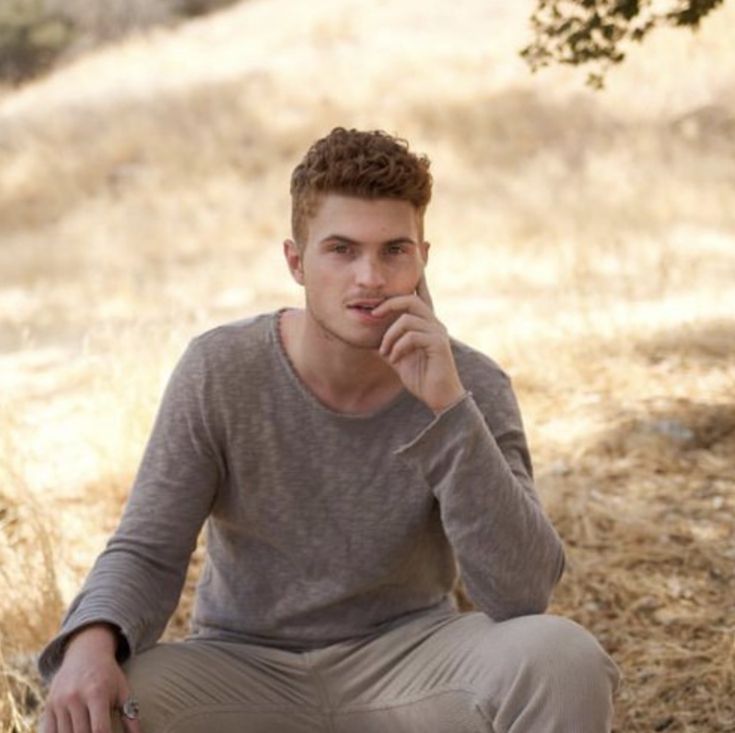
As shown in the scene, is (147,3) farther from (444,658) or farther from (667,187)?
(444,658)

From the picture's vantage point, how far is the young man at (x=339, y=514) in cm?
251

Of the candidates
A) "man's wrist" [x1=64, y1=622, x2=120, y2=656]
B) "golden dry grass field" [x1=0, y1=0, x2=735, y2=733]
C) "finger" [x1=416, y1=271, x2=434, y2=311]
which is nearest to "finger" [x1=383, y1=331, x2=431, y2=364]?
"finger" [x1=416, y1=271, x2=434, y2=311]

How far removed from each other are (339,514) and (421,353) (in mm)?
385

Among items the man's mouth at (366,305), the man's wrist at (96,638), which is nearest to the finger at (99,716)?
the man's wrist at (96,638)

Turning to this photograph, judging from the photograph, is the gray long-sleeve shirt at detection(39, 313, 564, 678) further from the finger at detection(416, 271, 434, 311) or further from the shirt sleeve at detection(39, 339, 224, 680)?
the finger at detection(416, 271, 434, 311)

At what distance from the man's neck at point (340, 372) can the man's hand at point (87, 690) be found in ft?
2.09

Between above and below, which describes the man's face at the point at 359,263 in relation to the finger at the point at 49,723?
above

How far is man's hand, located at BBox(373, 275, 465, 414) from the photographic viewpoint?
2498mm

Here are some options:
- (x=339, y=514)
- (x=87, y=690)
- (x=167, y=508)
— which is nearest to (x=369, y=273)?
(x=339, y=514)

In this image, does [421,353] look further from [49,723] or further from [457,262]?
[457,262]

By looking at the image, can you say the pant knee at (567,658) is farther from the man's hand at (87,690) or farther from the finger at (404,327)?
the man's hand at (87,690)

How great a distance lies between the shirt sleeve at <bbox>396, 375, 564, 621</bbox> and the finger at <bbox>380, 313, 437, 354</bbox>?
0.14 metres

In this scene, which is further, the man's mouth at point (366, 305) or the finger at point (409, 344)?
the man's mouth at point (366, 305)

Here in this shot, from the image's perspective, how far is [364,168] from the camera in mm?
2629
